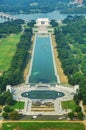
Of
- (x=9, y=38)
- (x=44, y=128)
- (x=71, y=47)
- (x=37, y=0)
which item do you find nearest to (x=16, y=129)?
(x=44, y=128)

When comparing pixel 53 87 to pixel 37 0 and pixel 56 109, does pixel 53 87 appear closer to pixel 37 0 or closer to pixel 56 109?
pixel 56 109

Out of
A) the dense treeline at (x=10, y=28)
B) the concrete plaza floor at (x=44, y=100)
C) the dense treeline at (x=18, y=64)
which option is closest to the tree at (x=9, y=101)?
the concrete plaza floor at (x=44, y=100)

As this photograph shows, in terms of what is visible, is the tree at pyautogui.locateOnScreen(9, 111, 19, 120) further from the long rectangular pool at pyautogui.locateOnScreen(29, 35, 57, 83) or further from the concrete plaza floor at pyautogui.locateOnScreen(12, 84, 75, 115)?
the long rectangular pool at pyautogui.locateOnScreen(29, 35, 57, 83)

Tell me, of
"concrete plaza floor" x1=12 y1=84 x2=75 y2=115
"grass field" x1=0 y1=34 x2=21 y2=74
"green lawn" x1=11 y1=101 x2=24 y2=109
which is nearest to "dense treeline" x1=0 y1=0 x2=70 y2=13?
"grass field" x1=0 y1=34 x2=21 y2=74

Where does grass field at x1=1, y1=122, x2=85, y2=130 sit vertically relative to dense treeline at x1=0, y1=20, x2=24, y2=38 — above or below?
below

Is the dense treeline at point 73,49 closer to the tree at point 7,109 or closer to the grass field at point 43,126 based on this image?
the grass field at point 43,126
